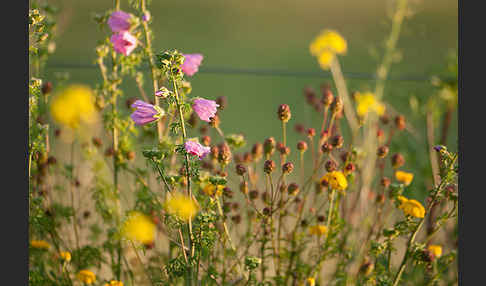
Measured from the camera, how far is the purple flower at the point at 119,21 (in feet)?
3.57

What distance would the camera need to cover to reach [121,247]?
1.33 m

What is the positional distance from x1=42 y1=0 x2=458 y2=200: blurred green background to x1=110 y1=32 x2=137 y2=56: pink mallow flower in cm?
257

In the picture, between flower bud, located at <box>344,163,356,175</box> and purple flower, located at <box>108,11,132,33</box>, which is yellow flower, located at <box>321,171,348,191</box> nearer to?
flower bud, located at <box>344,163,356,175</box>

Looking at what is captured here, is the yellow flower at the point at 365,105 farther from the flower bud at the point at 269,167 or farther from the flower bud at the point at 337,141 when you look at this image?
the flower bud at the point at 269,167

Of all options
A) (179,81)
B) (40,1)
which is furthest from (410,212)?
(40,1)

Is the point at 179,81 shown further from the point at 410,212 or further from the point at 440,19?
the point at 440,19

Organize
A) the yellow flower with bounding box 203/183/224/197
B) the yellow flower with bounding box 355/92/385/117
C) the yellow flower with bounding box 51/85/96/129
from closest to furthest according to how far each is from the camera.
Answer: the yellow flower with bounding box 51/85/96/129
the yellow flower with bounding box 203/183/224/197
the yellow flower with bounding box 355/92/385/117

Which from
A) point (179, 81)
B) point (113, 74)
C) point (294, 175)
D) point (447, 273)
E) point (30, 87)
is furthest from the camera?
point (294, 175)

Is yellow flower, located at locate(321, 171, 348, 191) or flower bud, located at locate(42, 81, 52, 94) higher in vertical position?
flower bud, located at locate(42, 81, 52, 94)

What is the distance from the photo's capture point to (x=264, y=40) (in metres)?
4.93

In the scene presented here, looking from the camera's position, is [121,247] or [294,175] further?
[294,175]

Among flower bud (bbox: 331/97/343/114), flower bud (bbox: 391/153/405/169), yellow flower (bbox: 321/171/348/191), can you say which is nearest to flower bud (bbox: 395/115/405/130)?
flower bud (bbox: 391/153/405/169)

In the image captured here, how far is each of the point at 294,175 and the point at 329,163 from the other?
1886 mm

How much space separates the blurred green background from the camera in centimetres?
409
